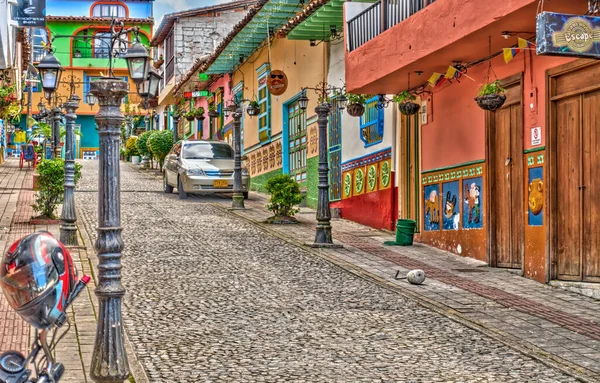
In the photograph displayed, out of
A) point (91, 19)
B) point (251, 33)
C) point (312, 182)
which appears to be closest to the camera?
point (312, 182)

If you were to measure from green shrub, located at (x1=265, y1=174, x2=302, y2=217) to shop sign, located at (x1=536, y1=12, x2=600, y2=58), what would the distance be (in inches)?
385

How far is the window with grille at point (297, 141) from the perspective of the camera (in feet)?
71.9

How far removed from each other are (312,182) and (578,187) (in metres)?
10.6

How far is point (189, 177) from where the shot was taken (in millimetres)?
22062

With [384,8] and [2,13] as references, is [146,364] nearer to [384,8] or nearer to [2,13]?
[384,8]

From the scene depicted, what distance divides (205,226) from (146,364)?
A: 973 cm

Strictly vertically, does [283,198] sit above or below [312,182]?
below

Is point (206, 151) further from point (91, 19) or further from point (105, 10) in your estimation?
point (105, 10)

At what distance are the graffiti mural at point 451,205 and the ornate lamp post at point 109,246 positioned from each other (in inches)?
339

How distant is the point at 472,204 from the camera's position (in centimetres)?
1378

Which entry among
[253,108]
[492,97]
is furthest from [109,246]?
[253,108]

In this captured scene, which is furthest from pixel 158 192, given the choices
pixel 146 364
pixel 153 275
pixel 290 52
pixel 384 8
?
pixel 146 364

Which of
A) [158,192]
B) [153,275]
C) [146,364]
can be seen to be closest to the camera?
[146,364]

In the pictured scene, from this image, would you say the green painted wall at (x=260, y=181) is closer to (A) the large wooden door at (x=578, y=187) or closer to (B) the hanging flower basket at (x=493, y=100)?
(B) the hanging flower basket at (x=493, y=100)
